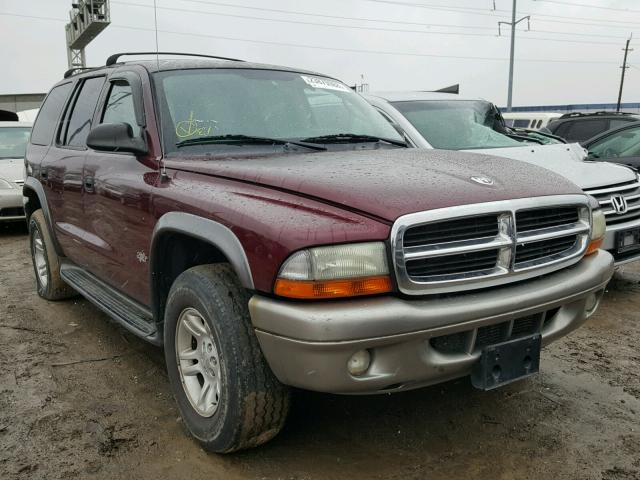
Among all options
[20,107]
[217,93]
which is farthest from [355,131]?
[20,107]

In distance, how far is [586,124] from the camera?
10336mm

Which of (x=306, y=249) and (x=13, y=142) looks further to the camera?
(x=13, y=142)

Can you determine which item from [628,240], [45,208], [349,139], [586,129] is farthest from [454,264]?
[586,129]

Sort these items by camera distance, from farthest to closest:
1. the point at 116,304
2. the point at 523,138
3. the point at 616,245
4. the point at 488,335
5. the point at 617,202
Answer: the point at 523,138 → the point at 617,202 → the point at 616,245 → the point at 116,304 → the point at 488,335

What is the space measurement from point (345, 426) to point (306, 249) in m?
1.22

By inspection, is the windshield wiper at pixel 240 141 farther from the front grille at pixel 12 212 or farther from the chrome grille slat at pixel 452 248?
the front grille at pixel 12 212

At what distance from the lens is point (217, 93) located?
3436 millimetres

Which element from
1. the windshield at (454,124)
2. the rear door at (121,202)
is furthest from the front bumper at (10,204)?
the windshield at (454,124)

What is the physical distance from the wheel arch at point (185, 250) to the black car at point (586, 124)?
28.4 feet

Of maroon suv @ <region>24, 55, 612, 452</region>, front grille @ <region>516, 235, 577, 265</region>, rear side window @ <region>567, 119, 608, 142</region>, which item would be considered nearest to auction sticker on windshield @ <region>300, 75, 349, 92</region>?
maroon suv @ <region>24, 55, 612, 452</region>

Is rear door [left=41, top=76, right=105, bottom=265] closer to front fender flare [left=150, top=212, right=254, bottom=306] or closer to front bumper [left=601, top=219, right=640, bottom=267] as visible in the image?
front fender flare [left=150, top=212, right=254, bottom=306]

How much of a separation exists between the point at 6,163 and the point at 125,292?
7210 millimetres

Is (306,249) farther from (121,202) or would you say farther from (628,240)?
(628,240)

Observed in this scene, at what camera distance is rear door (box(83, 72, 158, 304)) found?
127 inches
